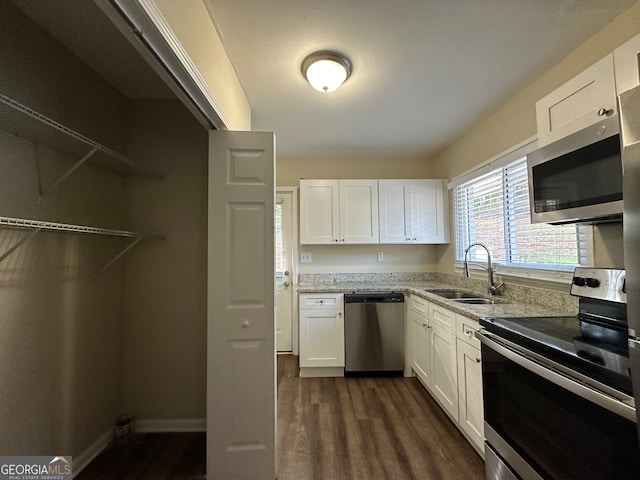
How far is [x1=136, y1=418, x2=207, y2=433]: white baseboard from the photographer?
2047 millimetres

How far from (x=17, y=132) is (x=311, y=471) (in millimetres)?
2320

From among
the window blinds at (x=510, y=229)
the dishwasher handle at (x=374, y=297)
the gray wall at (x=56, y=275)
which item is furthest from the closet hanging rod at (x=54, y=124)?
the window blinds at (x=510, y=229)

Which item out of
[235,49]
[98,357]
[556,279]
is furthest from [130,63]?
[556,279]

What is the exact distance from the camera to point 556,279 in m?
1.80

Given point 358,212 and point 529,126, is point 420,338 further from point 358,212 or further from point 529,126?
point 529,126

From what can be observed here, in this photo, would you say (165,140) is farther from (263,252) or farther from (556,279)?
(556,279)

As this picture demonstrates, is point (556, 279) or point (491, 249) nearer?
point (556, 279)

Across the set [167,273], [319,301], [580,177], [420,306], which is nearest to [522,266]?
[420,306]

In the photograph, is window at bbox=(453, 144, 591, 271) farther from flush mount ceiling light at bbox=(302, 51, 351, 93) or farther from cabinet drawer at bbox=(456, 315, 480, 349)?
flush mount ceiling light at bbox=(302, 51, 351, 93)

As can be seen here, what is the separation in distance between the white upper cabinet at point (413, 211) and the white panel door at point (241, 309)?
1962mm

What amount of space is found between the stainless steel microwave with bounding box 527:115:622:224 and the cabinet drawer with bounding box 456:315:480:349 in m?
0.68

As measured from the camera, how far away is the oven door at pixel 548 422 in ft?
2.73

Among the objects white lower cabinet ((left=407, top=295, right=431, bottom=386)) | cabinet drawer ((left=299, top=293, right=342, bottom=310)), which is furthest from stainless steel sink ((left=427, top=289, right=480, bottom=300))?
cabinet drawer ((left=299, top=293, right=342, bottom=310))

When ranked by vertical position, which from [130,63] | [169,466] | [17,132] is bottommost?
[169,466]
